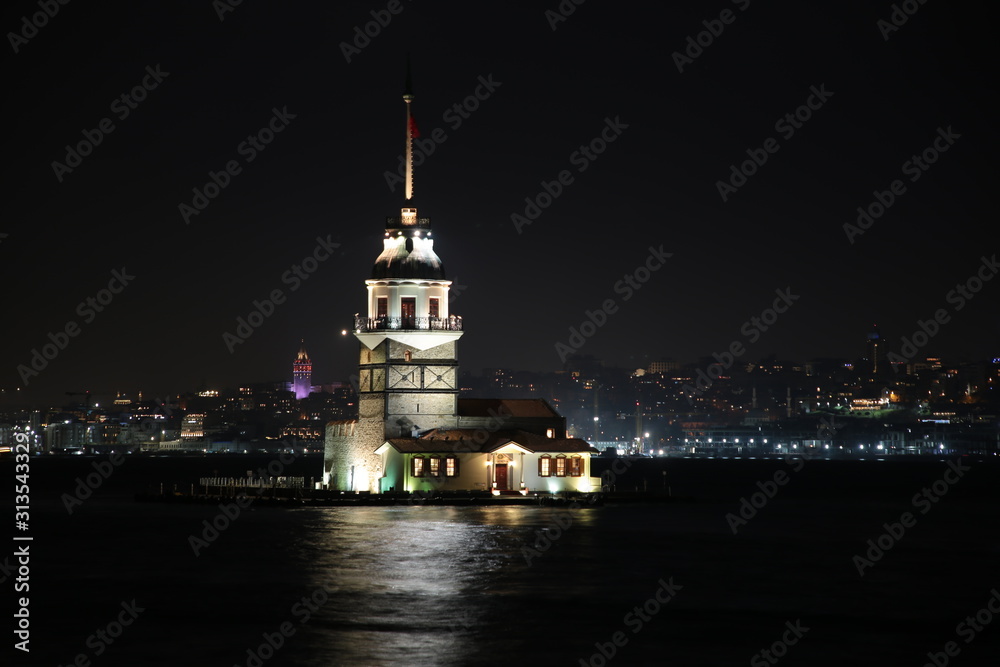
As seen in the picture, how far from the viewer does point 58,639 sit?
3253 cm

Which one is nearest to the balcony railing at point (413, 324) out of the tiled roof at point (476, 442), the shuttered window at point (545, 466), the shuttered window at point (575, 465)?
the tiled roof at point (476, 442)

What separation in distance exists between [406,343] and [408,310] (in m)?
1.84

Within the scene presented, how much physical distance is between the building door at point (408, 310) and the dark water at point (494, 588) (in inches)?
395

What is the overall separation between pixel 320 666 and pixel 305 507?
4315 cm

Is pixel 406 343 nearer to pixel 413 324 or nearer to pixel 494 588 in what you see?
pixel 413 324

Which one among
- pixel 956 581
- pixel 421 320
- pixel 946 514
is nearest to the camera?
pixel 956 581

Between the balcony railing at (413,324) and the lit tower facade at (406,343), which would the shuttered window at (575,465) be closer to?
the lit tower facade at (406,343)

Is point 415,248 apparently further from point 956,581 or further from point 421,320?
point 956,581

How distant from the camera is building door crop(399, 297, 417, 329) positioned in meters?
71.4

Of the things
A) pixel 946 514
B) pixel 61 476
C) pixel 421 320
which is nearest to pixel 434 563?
pixel 421 320

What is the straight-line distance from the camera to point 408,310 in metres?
71.8

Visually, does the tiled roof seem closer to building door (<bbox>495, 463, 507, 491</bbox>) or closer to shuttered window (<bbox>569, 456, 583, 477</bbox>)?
shuttered window (<bbox>569, 456, 583, 477</bbox>)

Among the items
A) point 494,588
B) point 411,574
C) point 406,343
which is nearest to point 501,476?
point 406,343

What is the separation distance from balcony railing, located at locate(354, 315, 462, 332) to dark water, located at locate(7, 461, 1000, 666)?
956 centimetres
